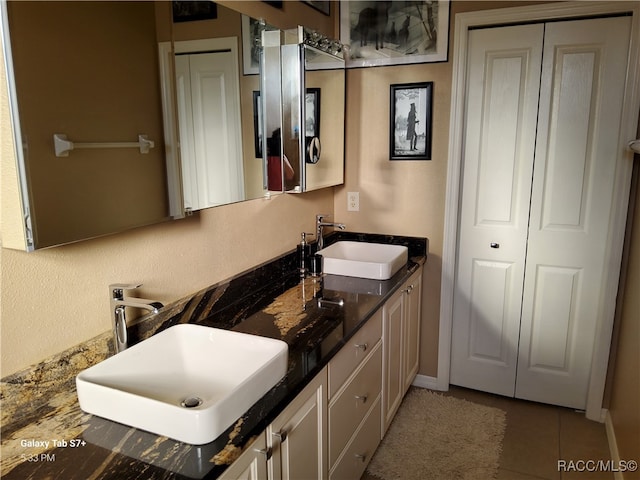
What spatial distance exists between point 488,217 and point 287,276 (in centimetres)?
118

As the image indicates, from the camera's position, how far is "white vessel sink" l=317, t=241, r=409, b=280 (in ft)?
7.38

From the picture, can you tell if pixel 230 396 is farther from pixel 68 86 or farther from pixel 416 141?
Result: pixel 416 141

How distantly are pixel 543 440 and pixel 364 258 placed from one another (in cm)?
131

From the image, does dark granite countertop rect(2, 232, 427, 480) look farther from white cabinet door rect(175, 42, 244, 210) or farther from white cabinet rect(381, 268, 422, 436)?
white cabinet door rect(175, 42, 244, 210)

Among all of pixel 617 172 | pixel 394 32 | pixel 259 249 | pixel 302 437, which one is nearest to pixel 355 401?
pixel 302 437

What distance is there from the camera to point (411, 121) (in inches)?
105

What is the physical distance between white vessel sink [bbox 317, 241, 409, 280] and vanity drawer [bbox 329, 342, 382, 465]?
348mm

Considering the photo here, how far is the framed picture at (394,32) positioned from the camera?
2.54 metres

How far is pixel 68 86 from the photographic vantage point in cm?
114

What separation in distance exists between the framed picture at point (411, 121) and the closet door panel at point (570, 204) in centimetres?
57

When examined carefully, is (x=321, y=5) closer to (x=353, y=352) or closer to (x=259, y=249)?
(x=259, y=249)

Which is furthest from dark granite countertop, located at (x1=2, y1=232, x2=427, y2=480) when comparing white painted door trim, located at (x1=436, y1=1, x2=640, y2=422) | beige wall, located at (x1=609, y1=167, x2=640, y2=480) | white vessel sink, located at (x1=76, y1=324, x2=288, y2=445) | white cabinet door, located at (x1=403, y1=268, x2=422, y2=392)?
beige wall, located at (x1=609, y1=167, x2=640, y2=480)

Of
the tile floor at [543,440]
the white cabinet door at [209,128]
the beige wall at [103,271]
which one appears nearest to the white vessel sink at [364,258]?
the beige wall at [103,271]

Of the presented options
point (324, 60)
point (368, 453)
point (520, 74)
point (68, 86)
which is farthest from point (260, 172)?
point (520, 74)
